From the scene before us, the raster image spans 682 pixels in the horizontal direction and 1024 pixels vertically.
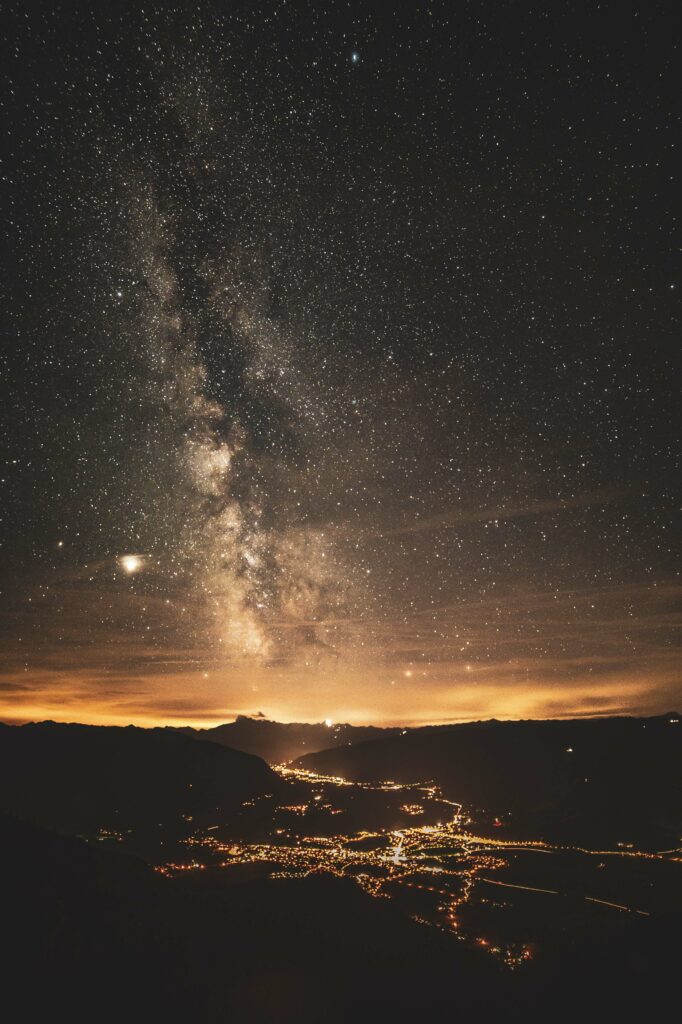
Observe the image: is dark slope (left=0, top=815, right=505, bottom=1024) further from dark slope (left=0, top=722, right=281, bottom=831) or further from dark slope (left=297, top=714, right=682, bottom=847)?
dark slope (left=297, top=714, right=682, bottom=847)

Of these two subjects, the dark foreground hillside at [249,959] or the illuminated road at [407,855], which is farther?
the illuminated road at [407,855]

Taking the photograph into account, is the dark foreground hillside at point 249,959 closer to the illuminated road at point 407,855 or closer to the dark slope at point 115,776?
the illuminated road at point 407,855

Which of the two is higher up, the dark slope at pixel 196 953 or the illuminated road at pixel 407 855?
the dark slope at pixel 196 953

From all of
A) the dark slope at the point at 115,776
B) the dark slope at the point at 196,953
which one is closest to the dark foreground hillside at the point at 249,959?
the dark slope at the point at 196,953

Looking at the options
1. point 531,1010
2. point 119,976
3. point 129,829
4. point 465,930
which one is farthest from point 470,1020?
point 129,829

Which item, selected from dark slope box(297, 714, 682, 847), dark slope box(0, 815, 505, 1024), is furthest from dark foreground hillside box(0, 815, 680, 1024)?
dark slope box(297, 714, 682, 847)
